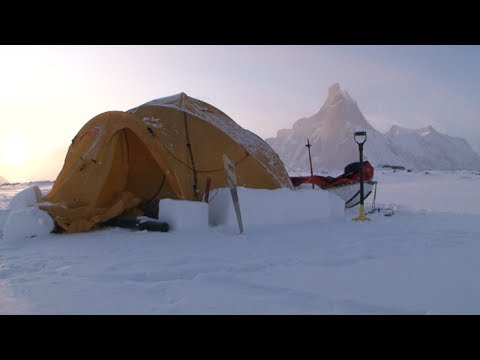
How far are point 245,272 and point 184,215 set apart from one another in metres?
2.20

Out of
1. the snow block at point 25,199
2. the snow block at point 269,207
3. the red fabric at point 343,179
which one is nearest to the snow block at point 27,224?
the snow block at point 25,199

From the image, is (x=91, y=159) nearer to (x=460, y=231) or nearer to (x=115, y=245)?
(x=115, y=245)

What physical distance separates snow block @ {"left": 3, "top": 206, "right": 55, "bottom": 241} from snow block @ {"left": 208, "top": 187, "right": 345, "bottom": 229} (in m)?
2.34

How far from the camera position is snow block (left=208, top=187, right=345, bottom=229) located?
5.57m

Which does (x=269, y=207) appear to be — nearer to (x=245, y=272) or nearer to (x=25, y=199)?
(x=245, y=272)

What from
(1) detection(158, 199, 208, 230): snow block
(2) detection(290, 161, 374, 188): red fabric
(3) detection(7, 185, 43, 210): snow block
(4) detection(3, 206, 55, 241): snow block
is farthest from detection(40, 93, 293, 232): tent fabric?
(2) detection(290, 161, 374, 188): red fabric

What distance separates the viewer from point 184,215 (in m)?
5.25

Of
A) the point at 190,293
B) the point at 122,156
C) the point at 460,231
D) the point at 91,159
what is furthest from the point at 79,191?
the point at 460,231

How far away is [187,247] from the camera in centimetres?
427

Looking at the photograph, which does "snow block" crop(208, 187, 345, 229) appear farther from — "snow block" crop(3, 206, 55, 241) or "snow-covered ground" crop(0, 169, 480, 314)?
"snow block" crop(3, 206, 55, 241)

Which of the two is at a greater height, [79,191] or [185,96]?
[185,96]

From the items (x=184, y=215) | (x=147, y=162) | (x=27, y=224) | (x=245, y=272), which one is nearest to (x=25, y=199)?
(x=27, y=224)
